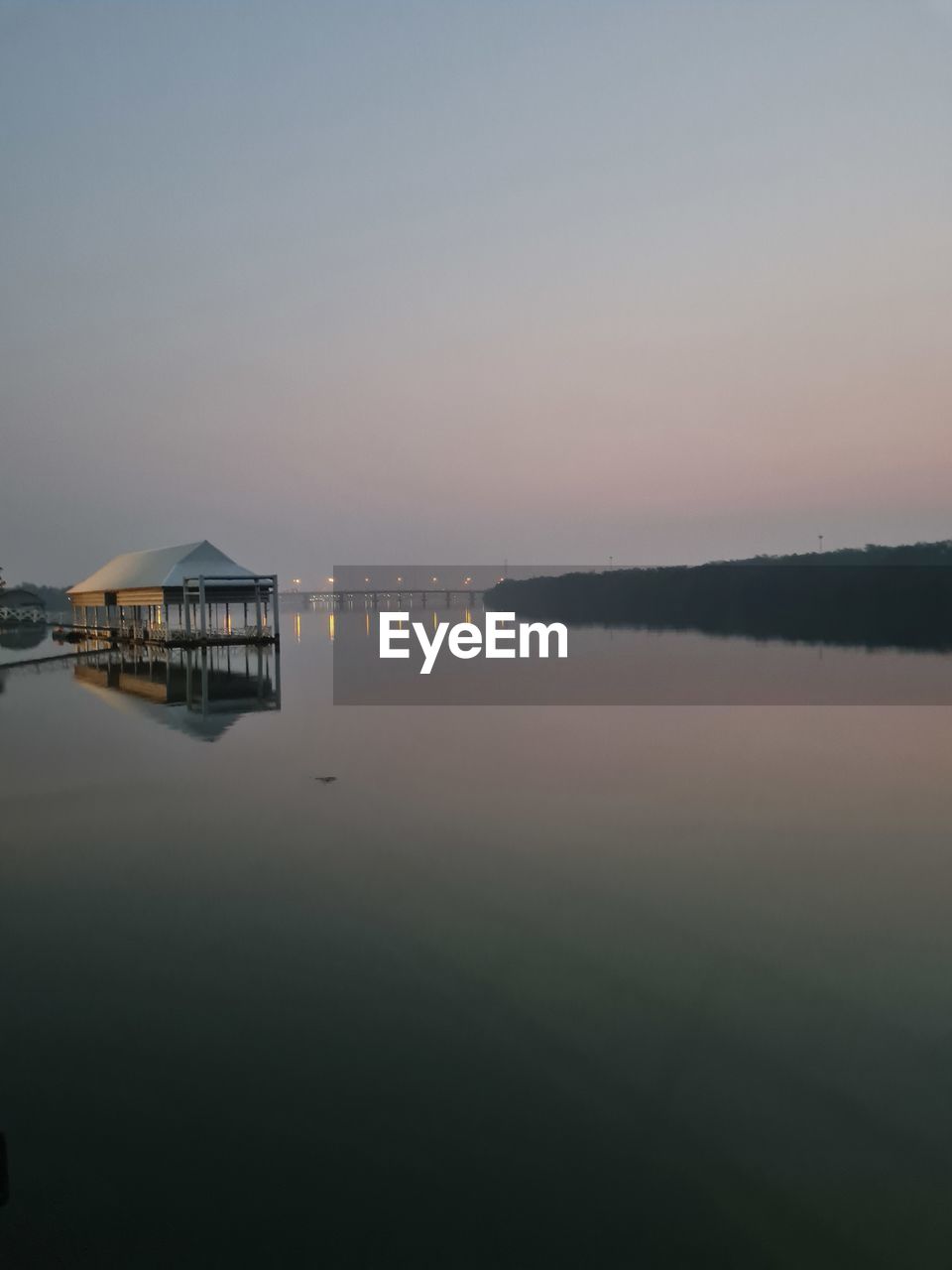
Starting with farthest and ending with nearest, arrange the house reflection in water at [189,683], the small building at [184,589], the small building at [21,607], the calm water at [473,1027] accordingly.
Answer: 1. the small building at [21,607]
2. the small building at [184,589]
3. the house reflection in water at [189,683]
4. the calm water at [473,1027]

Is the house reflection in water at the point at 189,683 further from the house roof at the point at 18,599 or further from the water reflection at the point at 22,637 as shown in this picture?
the house roof at the point at 18,599

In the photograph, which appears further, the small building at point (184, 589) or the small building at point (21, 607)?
the small building at point (21, 607)

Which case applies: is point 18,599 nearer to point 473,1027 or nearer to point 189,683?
point 189,683

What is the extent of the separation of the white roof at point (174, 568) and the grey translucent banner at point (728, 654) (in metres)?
8.69

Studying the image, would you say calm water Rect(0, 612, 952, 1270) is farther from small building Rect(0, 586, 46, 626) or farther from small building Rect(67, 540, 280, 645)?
small building Rect(0, 586, 46, 626)

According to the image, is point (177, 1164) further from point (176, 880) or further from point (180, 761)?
point (180, 761)

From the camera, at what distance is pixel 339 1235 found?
497cm

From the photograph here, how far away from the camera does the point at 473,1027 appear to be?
7.37m

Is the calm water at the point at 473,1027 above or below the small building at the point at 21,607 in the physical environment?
→ below

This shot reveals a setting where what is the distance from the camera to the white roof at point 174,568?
47062 mm

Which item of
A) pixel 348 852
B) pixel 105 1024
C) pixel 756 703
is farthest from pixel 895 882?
pixel 756 703

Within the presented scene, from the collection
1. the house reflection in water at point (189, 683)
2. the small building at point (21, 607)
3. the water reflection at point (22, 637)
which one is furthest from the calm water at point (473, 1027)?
the small building at point (21, 607)

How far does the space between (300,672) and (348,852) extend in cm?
2852

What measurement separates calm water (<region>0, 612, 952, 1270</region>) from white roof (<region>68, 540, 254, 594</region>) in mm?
32699
